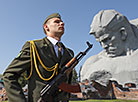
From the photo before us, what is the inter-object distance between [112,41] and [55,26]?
1748 centimetres

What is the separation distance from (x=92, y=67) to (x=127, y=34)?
5762mm

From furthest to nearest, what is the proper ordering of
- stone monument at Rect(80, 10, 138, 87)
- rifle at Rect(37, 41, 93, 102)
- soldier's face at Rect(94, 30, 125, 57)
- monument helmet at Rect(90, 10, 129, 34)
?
soldier's face at Rect(94, 30, 125, 57) < monument helmet at Rect(90, 10, 129, 34) < stone monument at Rect(80, 10, 138, 87) < rifle at Rect(37, 41, 93, 102)

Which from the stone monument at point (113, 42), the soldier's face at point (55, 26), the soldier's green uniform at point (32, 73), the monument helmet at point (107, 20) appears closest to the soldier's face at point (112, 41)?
the stone monument at point (113, 42)

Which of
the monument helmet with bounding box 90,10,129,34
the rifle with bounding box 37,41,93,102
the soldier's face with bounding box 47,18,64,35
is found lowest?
the rifle with bounding box 37,41,93,102

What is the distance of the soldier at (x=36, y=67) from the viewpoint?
1.70 metres

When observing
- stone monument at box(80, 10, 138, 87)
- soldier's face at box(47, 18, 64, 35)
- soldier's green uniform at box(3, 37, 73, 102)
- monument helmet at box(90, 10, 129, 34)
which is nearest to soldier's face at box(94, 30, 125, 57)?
stone monument at box(80, 10, 138, 87)

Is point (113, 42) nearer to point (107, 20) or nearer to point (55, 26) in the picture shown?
point (107, 20)

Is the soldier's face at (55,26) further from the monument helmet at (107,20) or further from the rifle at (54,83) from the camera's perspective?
the monument helmet at (107,20)

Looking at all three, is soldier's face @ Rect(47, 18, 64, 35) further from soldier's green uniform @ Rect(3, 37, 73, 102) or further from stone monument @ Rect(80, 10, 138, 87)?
stone monument @ Rect(80, 10, 138, 87)

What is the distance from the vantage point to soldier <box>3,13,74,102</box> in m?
1.70

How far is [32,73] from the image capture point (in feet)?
5.93

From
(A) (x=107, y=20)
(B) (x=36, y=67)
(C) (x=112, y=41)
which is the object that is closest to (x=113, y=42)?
(C) (x=112, y=41)

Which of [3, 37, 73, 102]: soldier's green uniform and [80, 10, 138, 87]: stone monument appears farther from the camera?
[80, 10, 138, 87]: stone monument

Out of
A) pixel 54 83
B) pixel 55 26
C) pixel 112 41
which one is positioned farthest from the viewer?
→ pixel 112 41
